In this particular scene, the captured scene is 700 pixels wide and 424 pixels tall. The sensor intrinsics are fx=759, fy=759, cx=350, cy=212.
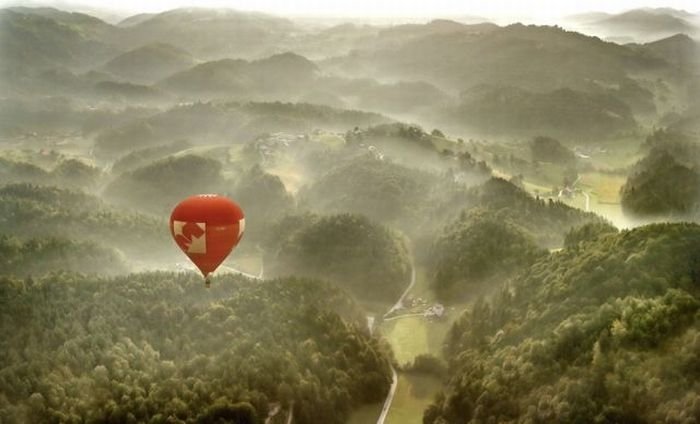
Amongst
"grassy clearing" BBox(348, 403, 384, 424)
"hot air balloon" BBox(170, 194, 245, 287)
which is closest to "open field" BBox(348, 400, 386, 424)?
"grassy clearing" BBox(348, 403, 384, 424)

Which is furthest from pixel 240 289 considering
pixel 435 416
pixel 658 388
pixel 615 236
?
pixel 658 388

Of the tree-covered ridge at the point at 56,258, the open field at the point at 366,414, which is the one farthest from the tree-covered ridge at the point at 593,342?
the tree-covered ridge at the point at 56,258

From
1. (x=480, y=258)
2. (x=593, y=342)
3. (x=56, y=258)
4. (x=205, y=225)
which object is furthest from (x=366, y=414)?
(x=56, y=258)

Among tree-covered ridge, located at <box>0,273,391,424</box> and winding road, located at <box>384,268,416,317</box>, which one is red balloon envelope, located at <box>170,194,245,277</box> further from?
winding road, located at <box>384,268,416,317</box>

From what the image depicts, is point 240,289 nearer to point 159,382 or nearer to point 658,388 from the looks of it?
point 159,382

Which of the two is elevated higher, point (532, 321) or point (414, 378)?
point (532, 321)
